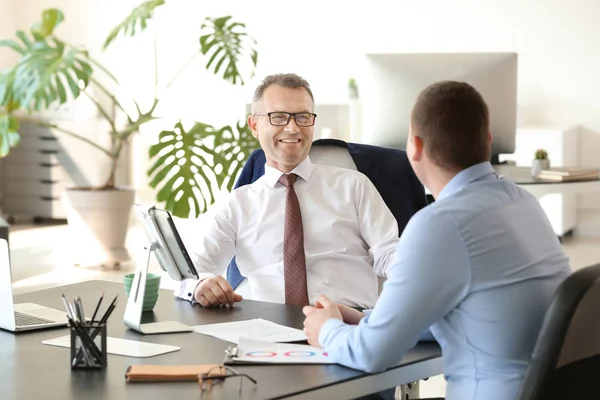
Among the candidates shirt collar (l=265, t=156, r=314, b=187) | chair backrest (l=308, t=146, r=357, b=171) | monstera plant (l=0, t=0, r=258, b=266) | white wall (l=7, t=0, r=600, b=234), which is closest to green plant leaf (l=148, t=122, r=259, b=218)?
monstera plant (l=0, t=0, r=258, b=266)

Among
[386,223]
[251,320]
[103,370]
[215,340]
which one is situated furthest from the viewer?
[386,223]

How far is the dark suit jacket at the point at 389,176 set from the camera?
10.7 ft

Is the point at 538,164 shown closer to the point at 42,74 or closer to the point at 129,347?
the point at 129,347

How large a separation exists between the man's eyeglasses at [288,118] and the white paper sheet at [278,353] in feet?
3.71

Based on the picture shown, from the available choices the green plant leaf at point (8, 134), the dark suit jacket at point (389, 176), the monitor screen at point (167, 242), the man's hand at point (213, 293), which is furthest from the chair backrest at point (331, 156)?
the green plant leaf at point (8, 134)

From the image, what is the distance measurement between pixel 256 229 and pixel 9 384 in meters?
1.33

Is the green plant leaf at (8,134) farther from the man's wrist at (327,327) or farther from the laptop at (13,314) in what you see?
the man's wrist at (327,327)

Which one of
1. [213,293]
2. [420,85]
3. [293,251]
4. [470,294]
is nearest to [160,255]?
[213,293]

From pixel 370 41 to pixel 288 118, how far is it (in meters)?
5.93

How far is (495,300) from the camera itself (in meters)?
1.82

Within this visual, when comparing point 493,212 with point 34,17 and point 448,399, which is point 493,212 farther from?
point 34,17

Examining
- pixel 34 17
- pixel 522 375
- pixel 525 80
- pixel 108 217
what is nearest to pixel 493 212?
pixel 522 375

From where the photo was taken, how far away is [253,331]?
226 cm

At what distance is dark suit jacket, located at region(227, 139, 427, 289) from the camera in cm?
326
